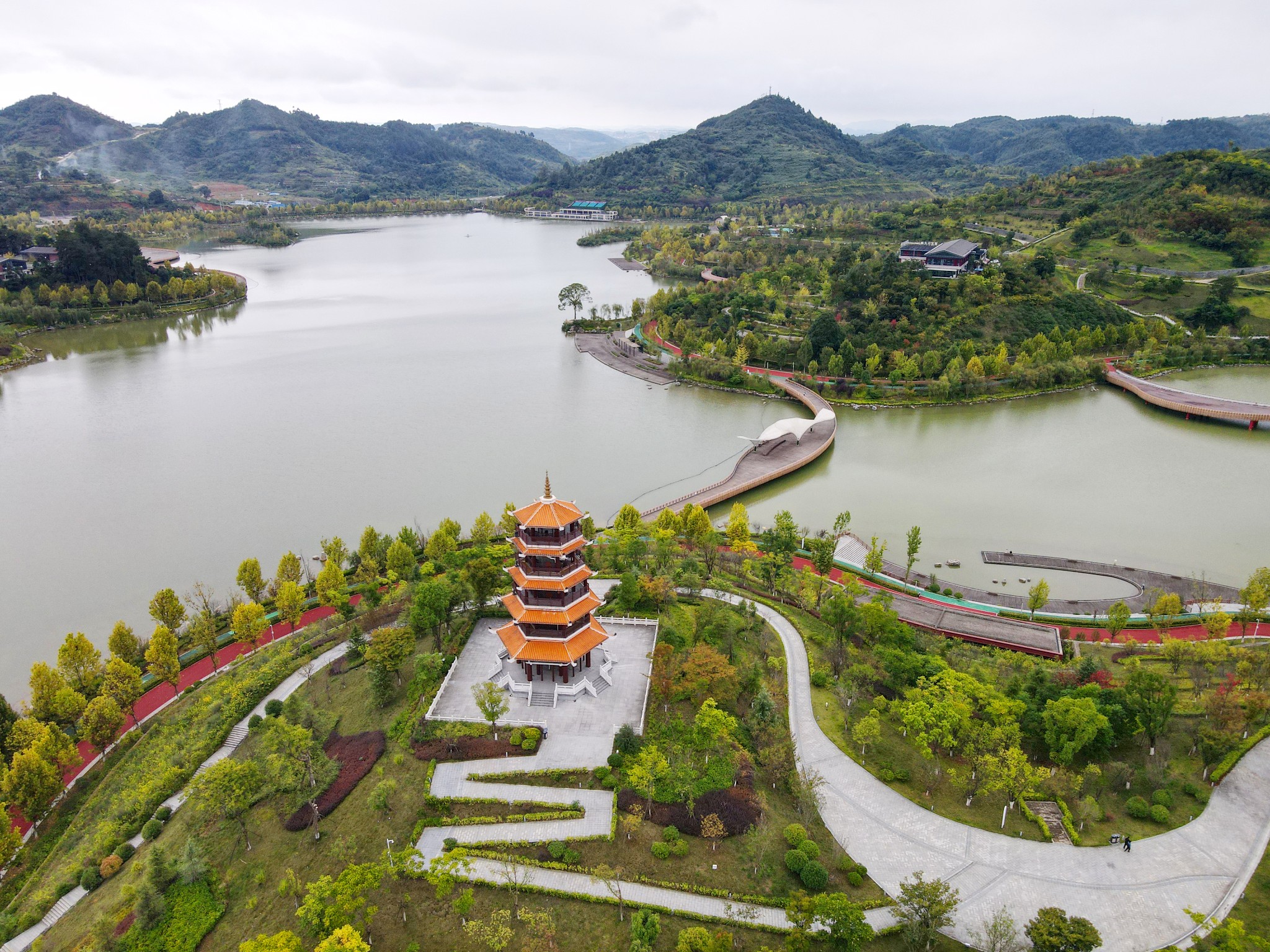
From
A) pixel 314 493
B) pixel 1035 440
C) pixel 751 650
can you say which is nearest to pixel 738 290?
pixel 1035 440

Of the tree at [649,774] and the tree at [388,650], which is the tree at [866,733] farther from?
the tree at [388,650]

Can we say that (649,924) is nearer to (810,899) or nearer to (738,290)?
(810,899)

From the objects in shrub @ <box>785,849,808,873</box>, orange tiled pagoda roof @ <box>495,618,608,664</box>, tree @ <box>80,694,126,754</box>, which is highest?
orange tiled pagoda roof @ <box>495,618,608,664</box>

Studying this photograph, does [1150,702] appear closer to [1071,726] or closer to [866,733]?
[1071,726]

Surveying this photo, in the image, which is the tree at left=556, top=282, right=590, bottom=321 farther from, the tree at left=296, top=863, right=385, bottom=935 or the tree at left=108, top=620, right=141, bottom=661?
the tree at left=296, top=863, right=385, bottom=935

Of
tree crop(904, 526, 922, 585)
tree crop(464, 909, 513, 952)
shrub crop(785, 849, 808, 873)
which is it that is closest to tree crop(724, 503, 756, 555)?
tree crop(904, 526, 922, 585)

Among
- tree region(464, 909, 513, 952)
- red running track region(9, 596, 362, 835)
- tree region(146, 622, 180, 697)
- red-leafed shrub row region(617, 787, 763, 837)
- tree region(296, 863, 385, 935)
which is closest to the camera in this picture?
tree region(464, 909, 513, 952)
